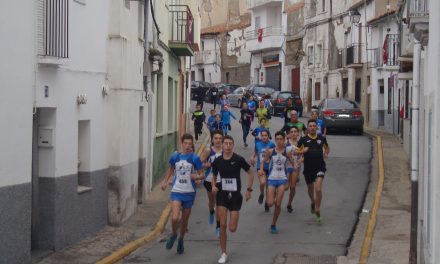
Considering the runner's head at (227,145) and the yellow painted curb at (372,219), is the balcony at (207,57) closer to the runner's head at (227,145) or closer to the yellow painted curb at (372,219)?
the yellow painted curb at (372,219)

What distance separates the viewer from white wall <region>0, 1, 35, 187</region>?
10115 millimetres

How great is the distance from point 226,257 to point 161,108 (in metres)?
10.3

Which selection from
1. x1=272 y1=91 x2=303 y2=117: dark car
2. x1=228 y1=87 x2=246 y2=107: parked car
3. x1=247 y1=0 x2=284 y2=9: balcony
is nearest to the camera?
x1=272 y1=91 x2=303 y2=117: dark car

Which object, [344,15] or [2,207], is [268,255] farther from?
[344,15]

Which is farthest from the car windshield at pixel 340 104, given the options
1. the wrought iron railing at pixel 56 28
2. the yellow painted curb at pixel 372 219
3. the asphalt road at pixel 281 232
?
the wrought iron railing at pixel 56 28

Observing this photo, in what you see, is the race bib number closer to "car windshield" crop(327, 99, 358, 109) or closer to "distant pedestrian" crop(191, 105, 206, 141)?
"distant pedestrian" crop(191, 105, 206, 141)

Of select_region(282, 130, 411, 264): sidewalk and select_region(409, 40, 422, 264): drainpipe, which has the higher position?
select_region(409, 40, 422, 264): drainpipe

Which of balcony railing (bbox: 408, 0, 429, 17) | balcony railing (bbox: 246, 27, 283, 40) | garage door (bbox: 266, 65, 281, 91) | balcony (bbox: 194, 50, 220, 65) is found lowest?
balcony railing (bbox: 408, 0, 429, 17)

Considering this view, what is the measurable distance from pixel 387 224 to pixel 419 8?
4.98m

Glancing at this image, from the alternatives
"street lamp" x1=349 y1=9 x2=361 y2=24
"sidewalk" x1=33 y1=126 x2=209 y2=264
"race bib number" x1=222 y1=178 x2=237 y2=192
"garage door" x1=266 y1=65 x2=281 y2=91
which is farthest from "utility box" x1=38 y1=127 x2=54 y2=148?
"garage door" x1=266 y1=65 x2=281 y2=91

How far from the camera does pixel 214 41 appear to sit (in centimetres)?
6731

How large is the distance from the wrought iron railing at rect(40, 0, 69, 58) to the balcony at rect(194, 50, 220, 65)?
55.1m

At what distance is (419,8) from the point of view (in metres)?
11.6

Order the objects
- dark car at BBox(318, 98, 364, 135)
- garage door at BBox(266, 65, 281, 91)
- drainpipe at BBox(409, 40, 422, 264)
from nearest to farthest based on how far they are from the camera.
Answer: drainpipe at BBox(409, 40, 422, 264), dark car at BBox(318, 98, 364, 135), garage door at BBox(266, 65, 281, 91)
